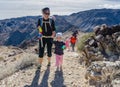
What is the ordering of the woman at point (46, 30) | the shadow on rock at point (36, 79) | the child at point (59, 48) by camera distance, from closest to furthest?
the shadow on rock at point (36, 79) < the woman at point (46, 30) < the child at point (59, 48)

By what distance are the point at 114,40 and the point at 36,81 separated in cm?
376

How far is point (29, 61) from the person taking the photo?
15977 millimetres

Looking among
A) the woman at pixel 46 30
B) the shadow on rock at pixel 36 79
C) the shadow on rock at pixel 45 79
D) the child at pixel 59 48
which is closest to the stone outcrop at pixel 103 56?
the child at pixel 59 48

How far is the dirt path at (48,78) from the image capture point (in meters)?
13.6

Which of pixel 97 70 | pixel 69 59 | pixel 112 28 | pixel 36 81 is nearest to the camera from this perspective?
pixel 97 70

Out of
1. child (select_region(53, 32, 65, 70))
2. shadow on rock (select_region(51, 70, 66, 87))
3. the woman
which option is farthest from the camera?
child (select_region(53, 32, 65, 70))

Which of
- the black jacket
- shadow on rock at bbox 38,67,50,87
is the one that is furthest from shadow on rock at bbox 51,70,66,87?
the black jacket

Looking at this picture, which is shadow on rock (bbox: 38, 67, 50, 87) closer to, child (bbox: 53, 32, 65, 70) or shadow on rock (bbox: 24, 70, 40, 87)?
shadow on rock (bbox: 24, 70, 40, 87)

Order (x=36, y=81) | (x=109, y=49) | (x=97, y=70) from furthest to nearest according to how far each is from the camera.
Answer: (x=109, y=49), (x=36, y=81), (x=97, y=70)

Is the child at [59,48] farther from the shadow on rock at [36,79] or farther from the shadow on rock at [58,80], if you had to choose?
the shadow on rock at [36,79]

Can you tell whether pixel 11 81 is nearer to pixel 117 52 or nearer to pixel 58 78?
pixel 58 78

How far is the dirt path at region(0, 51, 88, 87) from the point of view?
13.6 metres

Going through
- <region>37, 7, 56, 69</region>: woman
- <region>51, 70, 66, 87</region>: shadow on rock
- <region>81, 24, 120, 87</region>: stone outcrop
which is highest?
<region>37, 7, 56, 69</region>: woman

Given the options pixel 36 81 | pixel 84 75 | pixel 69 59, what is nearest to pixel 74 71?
pixel 84 75
